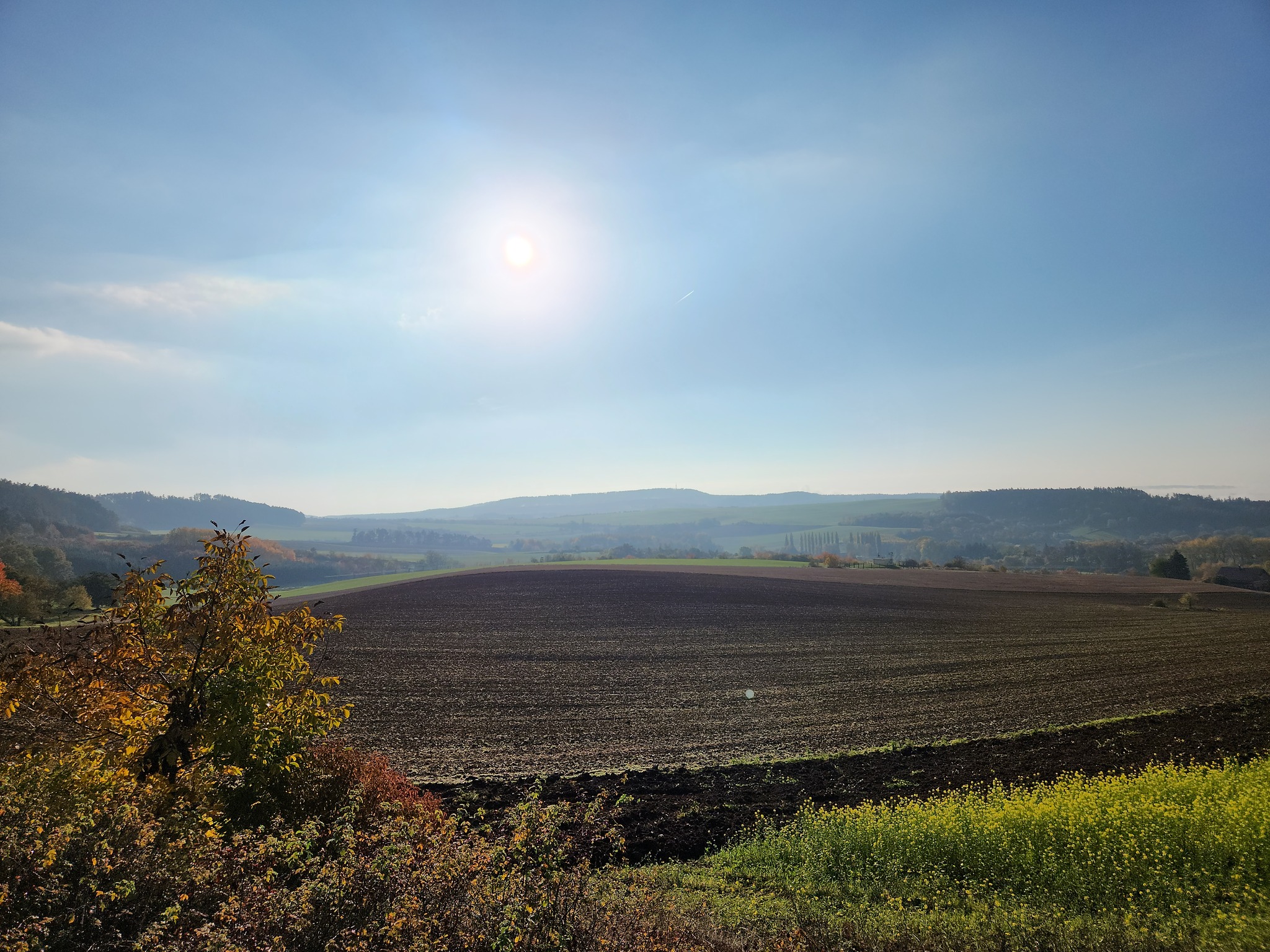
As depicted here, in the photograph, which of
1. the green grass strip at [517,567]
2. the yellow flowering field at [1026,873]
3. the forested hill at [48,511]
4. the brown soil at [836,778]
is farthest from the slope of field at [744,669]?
the forested hill at [48,511]

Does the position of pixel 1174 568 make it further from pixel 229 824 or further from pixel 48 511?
pixel 48 511

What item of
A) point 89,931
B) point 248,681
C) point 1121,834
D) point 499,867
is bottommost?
point 1121,834

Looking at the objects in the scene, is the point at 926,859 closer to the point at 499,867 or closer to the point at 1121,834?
the point at 1121,834

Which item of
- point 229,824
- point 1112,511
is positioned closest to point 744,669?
point 229,824

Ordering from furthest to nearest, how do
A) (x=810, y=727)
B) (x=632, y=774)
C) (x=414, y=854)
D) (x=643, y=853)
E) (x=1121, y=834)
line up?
(x=810, y=727) → (x=632, y=774) → (x=643, y=853) → (x=1121, y=834) → (x=414, y=854)

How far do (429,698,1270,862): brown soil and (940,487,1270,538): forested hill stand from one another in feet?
583

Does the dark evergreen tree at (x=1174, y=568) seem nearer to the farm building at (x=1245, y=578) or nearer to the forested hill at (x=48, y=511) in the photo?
the farm building at (x=1245, y=578)

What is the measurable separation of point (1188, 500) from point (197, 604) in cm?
21568

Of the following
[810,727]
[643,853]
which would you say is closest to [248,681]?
[643,853]

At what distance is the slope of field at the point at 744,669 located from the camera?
17.5 meters

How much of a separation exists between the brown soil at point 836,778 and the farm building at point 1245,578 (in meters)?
65.8

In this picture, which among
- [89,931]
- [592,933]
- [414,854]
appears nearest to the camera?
[89,931]

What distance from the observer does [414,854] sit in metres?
5.43

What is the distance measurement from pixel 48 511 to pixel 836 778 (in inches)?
4865
